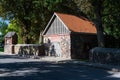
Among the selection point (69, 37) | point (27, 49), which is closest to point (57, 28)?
point (69, 37)

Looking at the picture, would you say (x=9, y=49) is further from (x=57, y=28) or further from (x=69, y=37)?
(x=69, y=37)

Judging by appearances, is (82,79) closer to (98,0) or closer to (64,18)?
(98,0)

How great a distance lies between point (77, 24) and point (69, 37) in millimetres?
3372

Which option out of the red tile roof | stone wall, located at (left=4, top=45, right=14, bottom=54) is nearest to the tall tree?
the red tile roof

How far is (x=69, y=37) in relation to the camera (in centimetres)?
3691

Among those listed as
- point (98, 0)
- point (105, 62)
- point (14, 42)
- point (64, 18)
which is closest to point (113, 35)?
point (64, 18)

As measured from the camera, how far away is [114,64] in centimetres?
2711

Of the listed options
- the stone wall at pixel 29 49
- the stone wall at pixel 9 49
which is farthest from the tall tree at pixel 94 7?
the stone wall at pixel 9 49

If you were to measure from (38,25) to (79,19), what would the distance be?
13860 mm

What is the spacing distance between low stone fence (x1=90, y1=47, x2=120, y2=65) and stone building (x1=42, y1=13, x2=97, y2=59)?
255 inches

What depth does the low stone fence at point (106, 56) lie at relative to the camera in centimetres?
2700

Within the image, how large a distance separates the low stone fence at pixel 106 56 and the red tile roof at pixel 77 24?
7.70 meters

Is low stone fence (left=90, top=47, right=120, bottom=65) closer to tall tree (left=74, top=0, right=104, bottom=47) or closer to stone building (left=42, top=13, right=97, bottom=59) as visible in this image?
tall tree (left=74, top=0, right=104, bottom=47)

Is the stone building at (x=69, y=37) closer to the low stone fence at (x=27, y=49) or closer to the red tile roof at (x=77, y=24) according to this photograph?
the red tile roof at (x=77, y=24)
